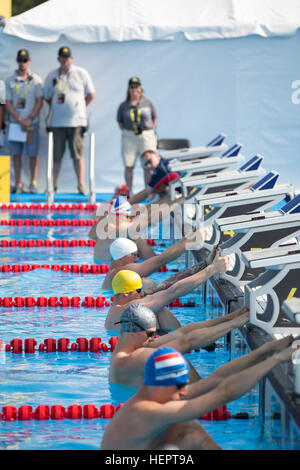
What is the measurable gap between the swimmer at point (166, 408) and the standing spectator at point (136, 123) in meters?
10.4

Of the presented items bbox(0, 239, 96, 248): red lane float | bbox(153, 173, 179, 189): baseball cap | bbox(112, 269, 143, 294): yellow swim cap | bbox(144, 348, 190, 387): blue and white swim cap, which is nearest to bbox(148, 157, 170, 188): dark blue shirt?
bbox(153, 173, 179, 189): baseball cap

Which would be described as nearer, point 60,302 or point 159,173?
point 60,302

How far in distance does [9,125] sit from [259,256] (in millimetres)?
10585

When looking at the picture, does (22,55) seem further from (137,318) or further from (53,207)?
(137,318)

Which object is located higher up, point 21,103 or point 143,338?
point 21,103

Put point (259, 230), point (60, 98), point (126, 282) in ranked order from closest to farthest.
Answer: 1. point (126, 282)
2. point (259, 230)
3. point (60, 98)

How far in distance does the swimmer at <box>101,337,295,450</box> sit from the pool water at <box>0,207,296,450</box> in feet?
2.66

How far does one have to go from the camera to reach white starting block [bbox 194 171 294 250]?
25.6 ft

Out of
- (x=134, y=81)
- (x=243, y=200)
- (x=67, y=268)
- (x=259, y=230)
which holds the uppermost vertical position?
(x=134, y=81)

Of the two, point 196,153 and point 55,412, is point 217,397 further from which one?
point 196,153

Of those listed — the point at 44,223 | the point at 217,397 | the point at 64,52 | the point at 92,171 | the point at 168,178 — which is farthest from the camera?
the point at 64,52

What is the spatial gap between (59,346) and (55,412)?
149cm

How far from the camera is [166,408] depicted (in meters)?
3.85

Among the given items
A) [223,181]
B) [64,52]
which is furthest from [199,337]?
[64,52]
